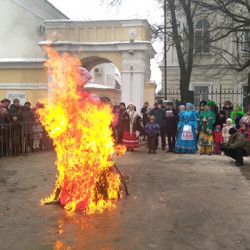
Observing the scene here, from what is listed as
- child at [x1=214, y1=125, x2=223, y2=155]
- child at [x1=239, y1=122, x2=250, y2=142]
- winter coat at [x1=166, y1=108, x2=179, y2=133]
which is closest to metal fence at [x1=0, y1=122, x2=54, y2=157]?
winter coat at [x1=166, y1=108, x2=179, y2=133]

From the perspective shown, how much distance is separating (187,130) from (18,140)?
214 inches

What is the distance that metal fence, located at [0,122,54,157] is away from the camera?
10.3m

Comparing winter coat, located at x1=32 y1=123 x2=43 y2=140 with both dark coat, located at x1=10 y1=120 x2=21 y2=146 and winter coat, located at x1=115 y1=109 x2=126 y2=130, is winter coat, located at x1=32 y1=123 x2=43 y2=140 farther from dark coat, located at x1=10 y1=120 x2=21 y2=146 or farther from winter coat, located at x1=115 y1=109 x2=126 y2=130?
winter coat, located at x1=115 y1=109 x2=126 y2=130

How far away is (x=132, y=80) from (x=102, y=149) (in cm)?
934

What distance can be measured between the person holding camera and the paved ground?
31.3 inches

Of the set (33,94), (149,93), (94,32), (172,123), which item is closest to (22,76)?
(33,94)

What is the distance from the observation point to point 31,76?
49.3 feet

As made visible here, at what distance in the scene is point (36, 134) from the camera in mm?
11289

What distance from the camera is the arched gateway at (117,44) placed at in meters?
14.5

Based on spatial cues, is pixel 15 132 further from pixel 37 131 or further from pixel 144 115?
pixel 144 115

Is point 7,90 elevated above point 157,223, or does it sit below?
above

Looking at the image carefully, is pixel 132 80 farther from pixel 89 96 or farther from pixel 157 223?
pixel 157 223

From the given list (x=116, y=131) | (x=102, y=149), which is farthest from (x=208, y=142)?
(x=102, y=149)

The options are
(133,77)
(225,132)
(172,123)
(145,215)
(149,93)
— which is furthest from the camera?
(149,93)
